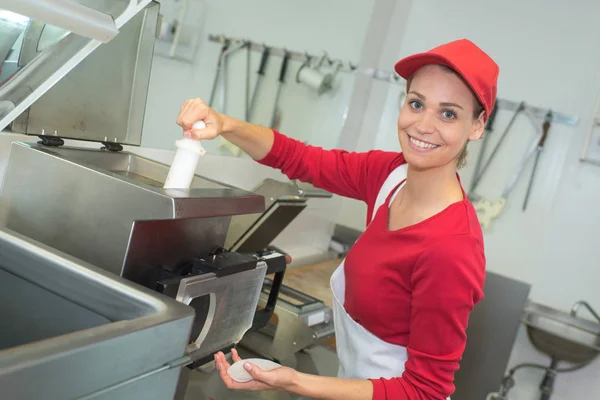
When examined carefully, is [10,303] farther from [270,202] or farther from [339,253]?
[339,253]

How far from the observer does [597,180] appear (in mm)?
2439

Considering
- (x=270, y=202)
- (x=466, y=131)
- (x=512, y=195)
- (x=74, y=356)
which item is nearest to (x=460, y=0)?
(x=512, y=195)

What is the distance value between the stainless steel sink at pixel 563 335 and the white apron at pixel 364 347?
1.41 meters

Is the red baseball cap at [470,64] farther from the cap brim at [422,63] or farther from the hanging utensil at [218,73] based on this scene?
the hanging utensil at [218,73]

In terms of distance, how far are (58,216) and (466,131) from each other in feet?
2.29

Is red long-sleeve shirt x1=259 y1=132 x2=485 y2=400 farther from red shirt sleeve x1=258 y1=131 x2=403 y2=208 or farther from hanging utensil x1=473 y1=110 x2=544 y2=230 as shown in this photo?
hanging utensil x1=473 y1=110 x2=544 y2=230

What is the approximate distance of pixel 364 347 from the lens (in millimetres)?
1098

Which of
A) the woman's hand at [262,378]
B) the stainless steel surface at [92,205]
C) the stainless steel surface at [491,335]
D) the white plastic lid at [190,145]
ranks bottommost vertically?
the stainless steel surface at [491,335]

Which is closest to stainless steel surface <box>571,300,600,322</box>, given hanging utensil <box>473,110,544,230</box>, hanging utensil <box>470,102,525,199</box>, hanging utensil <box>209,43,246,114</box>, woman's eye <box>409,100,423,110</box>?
hanging utensil <box>473,110,544,230</box>

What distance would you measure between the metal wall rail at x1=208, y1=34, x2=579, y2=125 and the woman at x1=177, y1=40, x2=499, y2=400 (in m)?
1.10

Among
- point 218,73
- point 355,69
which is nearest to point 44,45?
point 218,73

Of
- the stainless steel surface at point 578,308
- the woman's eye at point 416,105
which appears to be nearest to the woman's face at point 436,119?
the woman's eye at point 416,105

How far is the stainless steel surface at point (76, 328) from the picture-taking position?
516 millimetres

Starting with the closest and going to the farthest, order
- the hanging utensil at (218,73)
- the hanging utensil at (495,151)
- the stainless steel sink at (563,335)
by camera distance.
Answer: the hanging utensil at (218,73) < the stainless steel sink at (563,335) < the hanging utensil at (495,151)
